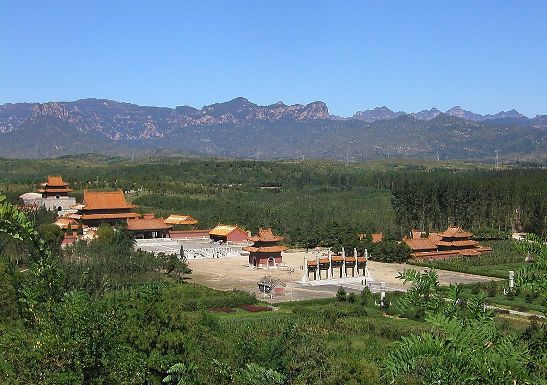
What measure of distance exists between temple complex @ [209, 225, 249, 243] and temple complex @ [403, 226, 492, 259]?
2017 centimetres

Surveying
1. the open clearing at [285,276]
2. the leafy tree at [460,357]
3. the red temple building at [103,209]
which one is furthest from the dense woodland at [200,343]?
the red temple building at [103,209]

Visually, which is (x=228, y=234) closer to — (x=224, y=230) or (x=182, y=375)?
(x=224, y=230)

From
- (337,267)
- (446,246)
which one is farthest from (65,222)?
(446,246)

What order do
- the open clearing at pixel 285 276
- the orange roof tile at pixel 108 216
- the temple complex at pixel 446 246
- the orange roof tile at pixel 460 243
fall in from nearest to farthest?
the open clearing at pixel 285 276
the temple complex at pixel 446 246
the orange roof tile at pixel 460 243
the orange roof tile at pixel 108 216

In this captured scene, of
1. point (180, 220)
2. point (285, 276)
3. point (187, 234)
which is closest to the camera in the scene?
point (285, 276)

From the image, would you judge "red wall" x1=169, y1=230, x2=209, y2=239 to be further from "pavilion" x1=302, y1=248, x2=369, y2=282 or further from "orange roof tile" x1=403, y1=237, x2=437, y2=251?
"orange roof tile" x1=403, y1=237, x2=437, y2=251

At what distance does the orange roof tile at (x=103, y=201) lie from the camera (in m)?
72.5

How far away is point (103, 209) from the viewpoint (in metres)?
72.6

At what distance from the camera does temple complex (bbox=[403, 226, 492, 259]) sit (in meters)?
62.4

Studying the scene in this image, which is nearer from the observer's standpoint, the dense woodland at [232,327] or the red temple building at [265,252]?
the dense woodland at [232,327]

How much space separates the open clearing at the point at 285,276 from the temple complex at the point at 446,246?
3421mm

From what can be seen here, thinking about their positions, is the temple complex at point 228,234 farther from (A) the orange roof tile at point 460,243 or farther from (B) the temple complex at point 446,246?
(A) the orange roof tile at point 460,243

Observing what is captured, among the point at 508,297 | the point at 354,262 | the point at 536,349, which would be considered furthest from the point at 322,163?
the point at 536,349

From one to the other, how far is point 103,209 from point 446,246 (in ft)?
123
